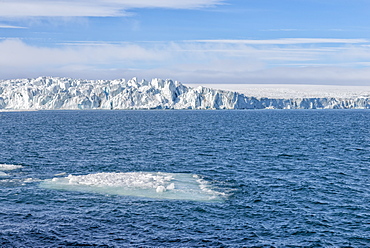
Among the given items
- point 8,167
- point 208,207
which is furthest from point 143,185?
point 8,167

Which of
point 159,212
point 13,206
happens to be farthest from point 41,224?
point 159,212

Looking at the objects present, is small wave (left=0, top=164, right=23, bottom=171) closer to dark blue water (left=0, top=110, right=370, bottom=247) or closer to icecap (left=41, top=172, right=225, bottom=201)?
dark blue water (left=0, top=110, right=370, bottom=247)

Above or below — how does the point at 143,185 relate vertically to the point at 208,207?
above

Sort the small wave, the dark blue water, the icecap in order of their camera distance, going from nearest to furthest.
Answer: the dark blue water
the icecap
the small wave

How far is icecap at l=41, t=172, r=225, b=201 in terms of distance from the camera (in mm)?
30634

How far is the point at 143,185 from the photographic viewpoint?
32.9 m

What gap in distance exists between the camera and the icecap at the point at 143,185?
101 feet

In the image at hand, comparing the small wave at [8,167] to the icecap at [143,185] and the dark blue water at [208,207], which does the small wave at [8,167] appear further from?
the icecap at [143,185]

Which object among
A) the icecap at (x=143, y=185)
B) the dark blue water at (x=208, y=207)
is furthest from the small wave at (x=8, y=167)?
the icecap at (x=143, y=185)

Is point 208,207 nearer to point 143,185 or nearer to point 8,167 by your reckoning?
point 143,185

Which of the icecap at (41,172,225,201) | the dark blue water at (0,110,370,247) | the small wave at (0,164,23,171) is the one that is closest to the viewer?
the dark blue water at (0,110,370,247)

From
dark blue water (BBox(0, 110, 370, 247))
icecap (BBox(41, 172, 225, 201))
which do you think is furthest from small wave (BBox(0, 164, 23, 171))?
icecap (BBox(41, 172, 225, 201))

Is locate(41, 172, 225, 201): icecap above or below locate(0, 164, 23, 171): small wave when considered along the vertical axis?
above

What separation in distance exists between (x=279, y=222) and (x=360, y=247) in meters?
4.98
